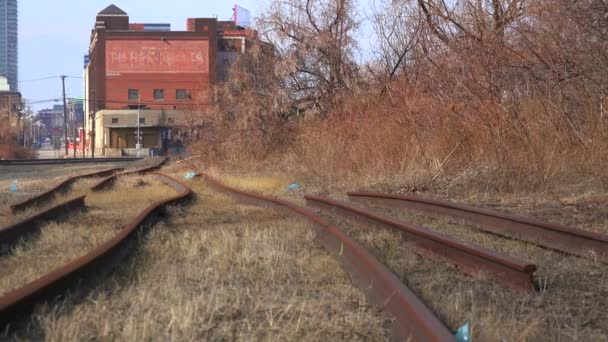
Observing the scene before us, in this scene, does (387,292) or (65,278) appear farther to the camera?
(65,278)

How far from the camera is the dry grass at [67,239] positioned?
5824 mm

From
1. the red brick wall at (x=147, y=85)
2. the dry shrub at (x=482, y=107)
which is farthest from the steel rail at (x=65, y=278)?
the red brick wall at (x=147, y=85)

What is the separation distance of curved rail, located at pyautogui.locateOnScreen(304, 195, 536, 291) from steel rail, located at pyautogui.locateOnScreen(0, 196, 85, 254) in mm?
4408

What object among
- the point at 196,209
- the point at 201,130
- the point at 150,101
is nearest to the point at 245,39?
the point at 201,130

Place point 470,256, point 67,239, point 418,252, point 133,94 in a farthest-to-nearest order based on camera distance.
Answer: point 133,94, point 67,239, point 418,252, point 470,256

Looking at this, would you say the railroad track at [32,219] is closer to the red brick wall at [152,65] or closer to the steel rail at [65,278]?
the steel rail at [65,278]

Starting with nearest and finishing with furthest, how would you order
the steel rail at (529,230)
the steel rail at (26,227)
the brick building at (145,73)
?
the steel rail at (529,230) < the steel rail at (26,227) < the brick building at (145,73)

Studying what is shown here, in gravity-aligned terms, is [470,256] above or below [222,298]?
above

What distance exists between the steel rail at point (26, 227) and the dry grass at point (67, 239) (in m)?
0.13

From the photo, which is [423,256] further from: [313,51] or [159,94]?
[159,94]

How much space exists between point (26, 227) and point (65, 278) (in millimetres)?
3811

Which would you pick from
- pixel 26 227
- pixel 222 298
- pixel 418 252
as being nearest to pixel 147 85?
pixel 26 227

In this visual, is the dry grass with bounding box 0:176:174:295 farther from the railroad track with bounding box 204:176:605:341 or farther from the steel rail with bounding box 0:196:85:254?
the railroad track with bounding box 204:176:605:341

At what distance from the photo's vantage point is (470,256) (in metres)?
5.80
